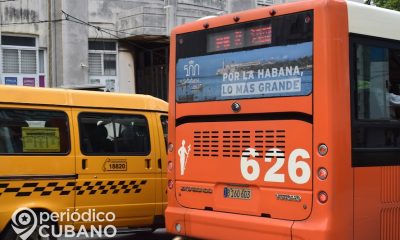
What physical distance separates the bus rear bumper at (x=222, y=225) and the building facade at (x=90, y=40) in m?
13.0

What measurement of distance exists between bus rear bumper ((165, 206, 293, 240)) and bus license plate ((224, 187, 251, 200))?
0.65 ft

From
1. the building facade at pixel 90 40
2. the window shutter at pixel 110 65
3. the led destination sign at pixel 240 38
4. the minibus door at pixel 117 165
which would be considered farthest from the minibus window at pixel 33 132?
the window shutter at pixel 110 65

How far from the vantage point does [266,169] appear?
5.73m

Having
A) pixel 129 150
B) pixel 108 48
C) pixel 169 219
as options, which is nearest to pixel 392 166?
pixel 169 219

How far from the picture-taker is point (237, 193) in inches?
236

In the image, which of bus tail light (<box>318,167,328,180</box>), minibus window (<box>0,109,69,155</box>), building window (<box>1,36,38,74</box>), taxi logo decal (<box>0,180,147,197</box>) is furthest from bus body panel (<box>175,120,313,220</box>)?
building window (<box>1,36,38,74</box>)

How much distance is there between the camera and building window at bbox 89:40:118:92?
21.0m

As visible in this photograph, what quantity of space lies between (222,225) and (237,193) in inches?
15.1

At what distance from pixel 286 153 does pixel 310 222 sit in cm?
73

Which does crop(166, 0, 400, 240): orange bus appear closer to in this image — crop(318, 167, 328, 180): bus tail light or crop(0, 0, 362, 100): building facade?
crop(318, 167, 328, 180): bus tail light

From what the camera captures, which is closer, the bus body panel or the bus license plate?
the bus body panel

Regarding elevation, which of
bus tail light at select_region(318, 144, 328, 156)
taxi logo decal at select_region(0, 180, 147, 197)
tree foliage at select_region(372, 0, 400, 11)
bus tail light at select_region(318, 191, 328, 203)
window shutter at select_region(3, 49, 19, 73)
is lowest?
taxi logo decal at select_region(0, 180, 147, 197)

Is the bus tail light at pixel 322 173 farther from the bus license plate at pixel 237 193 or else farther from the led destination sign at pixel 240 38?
the led destination sign at pixel 240 38

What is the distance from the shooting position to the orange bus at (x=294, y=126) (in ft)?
17.3
